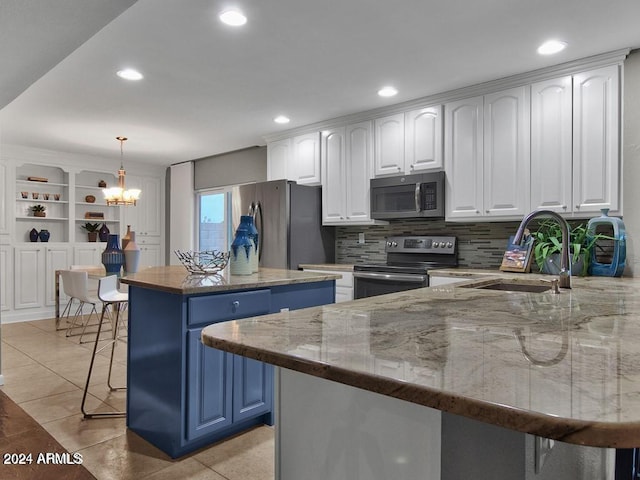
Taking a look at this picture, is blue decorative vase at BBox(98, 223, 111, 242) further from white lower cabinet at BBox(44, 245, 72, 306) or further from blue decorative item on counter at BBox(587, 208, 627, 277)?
blue decorative item on counter at BBox(587, 208, 627, 277)

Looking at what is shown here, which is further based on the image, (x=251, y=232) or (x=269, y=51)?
(x=269, y=51)

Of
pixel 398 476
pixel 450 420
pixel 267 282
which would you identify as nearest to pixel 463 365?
pixel 450 420

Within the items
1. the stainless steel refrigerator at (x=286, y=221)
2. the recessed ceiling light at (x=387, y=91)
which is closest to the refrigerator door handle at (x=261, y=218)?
the stainless steel refrigerator at (x=286, y=221)

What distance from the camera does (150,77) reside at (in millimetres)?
3236

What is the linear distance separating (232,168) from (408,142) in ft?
9.52

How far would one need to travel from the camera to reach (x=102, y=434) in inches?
92.0

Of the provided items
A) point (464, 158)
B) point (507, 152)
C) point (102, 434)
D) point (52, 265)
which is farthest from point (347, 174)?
point (52, 265)

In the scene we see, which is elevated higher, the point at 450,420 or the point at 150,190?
the point at 150,190

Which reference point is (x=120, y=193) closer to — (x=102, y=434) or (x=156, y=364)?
(x=102, y=434)

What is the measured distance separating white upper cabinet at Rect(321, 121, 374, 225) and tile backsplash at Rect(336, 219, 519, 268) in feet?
1.23

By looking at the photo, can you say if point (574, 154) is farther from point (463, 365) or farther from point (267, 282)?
point (463, 365)

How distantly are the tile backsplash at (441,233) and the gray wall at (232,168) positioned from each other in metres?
1.52

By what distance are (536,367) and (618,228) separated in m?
2.61

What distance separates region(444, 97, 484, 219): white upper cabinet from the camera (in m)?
3.38
